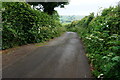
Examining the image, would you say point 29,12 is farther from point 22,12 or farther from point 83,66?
point 83,66

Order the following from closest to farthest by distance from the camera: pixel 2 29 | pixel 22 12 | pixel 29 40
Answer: pixel 2 29 → pixel 22 12 → pixel 29 40

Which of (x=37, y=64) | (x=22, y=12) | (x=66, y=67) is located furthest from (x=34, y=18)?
(x=66, y=67)

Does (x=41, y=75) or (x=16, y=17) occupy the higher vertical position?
(x=16, y=17)

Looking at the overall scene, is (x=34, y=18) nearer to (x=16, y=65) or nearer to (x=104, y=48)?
(x=16, y=65)

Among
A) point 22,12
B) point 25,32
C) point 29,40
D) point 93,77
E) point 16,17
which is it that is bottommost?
point 93,77

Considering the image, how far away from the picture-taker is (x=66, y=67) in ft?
12.4

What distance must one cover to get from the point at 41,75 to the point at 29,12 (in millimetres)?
5591

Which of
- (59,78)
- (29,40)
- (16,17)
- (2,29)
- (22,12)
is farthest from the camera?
(29,40)

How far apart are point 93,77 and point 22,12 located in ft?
20.5

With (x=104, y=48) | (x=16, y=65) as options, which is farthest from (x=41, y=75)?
(x=104, y=48)

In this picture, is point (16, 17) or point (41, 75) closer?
point (41, 75)

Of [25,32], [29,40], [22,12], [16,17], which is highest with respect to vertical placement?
[22,12]

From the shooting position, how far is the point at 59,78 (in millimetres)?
3000

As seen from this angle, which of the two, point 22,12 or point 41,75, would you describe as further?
point 22,12
